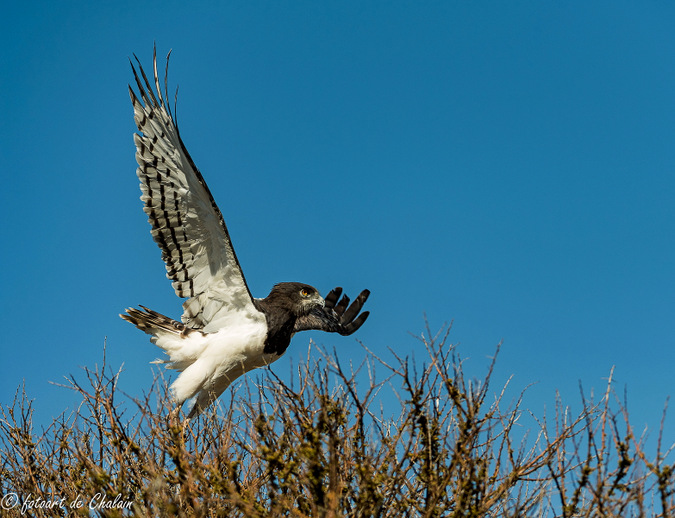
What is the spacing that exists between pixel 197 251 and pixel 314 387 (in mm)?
3294

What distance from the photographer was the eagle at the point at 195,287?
6.51 meters

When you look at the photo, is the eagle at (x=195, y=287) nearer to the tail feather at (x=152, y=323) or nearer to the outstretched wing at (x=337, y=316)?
the tail feather at (x=152, y=323)

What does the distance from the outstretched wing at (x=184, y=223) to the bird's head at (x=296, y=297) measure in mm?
467

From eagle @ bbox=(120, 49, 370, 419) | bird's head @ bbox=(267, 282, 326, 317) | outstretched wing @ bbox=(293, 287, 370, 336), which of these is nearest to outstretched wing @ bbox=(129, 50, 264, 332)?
eagle @ bbox=(120, 49, 370, 419)

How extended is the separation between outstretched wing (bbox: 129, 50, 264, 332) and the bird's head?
1.53 feet

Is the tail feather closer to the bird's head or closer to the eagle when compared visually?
the eagle

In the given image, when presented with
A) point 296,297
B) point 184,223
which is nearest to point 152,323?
point 184,223

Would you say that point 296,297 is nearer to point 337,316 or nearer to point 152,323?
point 337,316

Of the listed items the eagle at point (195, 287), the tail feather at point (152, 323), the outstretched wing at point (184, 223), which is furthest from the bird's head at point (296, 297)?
the tail feather at point (152, 323)

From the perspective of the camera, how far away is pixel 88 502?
4.89 m

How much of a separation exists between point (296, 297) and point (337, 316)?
3.92 feet

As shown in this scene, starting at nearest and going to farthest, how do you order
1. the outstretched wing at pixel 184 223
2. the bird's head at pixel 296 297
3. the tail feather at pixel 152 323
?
the outstretched wing at pixel 184 223 → the tail feather at pixel 152 323 → the bird's head at pixel 296 297

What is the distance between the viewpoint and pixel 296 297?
7672 millimetres

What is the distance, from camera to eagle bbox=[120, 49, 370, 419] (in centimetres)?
651
